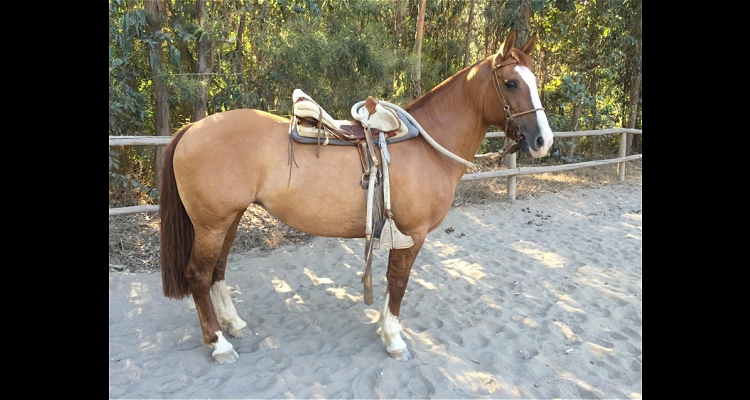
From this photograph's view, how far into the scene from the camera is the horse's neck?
8.83 feet

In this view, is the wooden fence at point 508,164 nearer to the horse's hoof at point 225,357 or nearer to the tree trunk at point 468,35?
the horse's hoof at point 225,357

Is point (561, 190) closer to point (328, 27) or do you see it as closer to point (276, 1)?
point (328, 27)

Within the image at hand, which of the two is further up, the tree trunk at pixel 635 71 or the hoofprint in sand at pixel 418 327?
the tree trunk at pixel 635 71

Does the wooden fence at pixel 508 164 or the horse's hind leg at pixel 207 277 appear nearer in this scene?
the horse's hind leg at pixel 207 277

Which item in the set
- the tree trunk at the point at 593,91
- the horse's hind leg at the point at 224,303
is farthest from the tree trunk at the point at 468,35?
the horse's hind leg at the point at 224,303

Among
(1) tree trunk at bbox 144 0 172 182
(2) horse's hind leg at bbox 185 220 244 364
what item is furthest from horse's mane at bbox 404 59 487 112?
(1) tree trunk at bbox 144 0 172 182

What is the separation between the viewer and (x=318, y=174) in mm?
2439

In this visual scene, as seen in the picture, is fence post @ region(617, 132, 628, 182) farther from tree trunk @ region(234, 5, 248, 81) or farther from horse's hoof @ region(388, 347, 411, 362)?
horse's hoof @ region(388, 347, 411, 362)

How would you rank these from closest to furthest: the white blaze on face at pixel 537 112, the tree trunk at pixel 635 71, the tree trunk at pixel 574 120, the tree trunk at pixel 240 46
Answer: the white blaze on face at pixel 537 112 < the tree trunk at pixel 240 46 < the tree trunk at pixel 635 71 < the tree trunk at pixel 574 120

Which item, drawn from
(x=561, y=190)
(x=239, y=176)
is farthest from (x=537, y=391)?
(x=561, y=190)

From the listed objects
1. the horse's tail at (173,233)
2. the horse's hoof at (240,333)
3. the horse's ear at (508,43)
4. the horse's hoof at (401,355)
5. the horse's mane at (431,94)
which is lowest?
the horse's hoof at (401,355)

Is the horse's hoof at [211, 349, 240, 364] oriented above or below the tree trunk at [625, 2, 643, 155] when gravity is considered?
below

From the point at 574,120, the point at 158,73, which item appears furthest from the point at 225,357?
the point at 574,120

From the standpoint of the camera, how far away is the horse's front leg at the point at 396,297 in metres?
2.65
